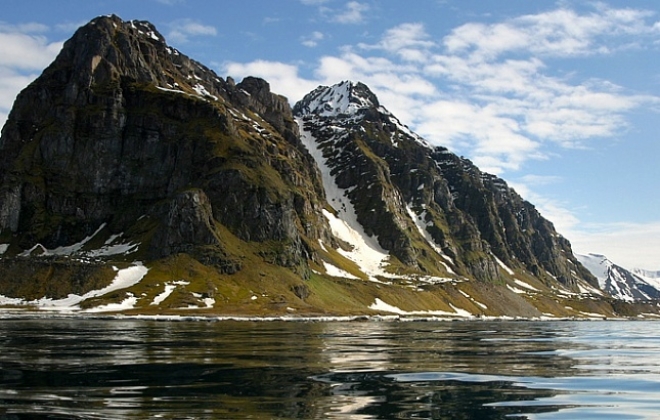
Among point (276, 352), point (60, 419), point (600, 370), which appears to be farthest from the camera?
point (276, 352)

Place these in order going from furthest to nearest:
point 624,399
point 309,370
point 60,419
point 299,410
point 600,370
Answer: point 600,370 → point 309,370 → point 624,399 → point 299,410 → point 60,419

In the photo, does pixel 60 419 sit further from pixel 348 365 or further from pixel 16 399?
pixel 348 365

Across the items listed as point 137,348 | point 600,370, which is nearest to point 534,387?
point 600,370

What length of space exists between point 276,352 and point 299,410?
96.0 ft

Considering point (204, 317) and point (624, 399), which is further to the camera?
point (204, 317)

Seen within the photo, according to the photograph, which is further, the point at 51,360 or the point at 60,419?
the point at 51,360

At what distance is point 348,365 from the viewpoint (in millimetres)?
41281

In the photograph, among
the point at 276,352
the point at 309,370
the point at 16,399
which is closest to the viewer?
the point at 16,399

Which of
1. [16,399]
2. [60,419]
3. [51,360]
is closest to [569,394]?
[60,419]

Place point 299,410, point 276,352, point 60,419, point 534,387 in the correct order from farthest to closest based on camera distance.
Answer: point 276,352
point 534,387
point 299,410
point 60,419

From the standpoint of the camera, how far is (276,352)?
2078 inches

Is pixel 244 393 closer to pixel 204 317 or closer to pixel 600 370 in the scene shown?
pixel 600 370

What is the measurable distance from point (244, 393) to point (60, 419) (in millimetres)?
8401

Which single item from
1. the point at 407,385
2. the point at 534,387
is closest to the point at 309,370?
the point at 407,385
